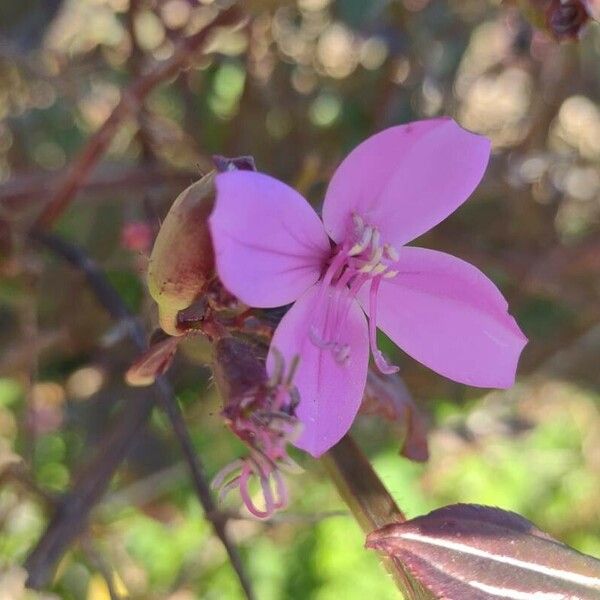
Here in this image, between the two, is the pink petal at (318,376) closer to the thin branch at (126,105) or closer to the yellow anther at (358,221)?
the yellow anther at (358,221)

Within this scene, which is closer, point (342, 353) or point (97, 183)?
point (342, 353)

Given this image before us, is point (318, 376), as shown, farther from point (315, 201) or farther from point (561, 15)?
point (315, 201)

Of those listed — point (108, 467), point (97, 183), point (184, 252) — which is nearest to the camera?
point (184, 252)

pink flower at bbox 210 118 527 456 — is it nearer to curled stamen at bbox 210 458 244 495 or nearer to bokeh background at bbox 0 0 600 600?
curled stamen at bbox 210 458 244 495

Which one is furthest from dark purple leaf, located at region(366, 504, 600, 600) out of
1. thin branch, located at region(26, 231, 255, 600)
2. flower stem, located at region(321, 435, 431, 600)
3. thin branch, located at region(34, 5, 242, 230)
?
thin branch, located at region(34, 5, 242, 230)

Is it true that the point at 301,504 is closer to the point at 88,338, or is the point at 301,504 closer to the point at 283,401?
the point at 88,338

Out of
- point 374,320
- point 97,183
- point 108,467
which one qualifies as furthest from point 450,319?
point 97,183

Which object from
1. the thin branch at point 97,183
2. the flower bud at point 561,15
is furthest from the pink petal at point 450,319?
the thin branch at point 97,183
